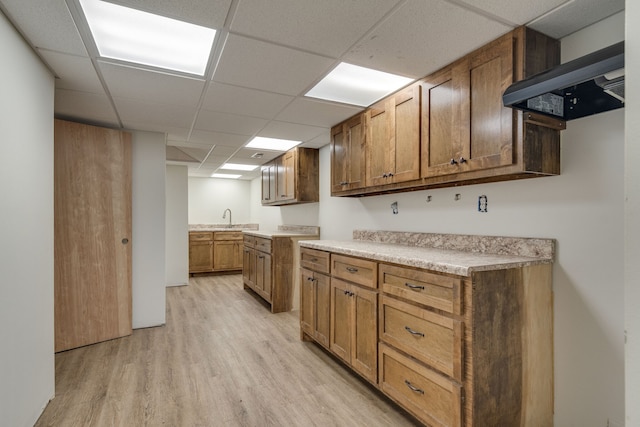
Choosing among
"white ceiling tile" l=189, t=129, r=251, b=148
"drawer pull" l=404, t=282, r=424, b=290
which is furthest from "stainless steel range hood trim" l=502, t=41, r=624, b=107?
"white ceiling tile" l=189, t=129, r=251, b=148

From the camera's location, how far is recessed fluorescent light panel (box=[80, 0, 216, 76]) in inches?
62.9

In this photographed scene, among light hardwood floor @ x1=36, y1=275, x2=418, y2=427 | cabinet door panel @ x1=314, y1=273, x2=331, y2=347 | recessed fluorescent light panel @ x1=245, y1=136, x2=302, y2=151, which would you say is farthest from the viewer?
recessed fluorescent light panel @ x1=245, y1=136, x2=302, y2=151

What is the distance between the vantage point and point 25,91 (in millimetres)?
1792

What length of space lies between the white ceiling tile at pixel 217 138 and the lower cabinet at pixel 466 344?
2.44m

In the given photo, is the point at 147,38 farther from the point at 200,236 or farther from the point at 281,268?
the point at 200,236

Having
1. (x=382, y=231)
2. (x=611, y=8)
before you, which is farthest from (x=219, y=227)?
(x=611, y=8)

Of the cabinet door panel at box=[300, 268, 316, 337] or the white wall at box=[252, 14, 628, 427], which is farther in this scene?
the cabinet door panel at box=[300, 268, 316, 337]

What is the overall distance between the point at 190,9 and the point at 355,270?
1816 mm

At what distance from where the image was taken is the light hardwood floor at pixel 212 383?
1990mm

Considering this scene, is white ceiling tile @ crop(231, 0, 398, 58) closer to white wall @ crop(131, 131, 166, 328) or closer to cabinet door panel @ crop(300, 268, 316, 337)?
cabinet door panel @ crop(300, 268, 316, 337)

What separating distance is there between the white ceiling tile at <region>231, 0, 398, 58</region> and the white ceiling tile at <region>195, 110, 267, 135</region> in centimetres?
138

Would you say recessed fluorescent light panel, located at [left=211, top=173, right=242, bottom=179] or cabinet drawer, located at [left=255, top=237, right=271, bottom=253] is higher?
recessed fluorescent light panel, located at [left=211, top=173, right=242, bottom=179]

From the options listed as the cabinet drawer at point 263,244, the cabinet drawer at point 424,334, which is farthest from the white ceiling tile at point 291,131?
the cabinet drawer at point 424,334

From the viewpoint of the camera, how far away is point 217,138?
3852 mm
